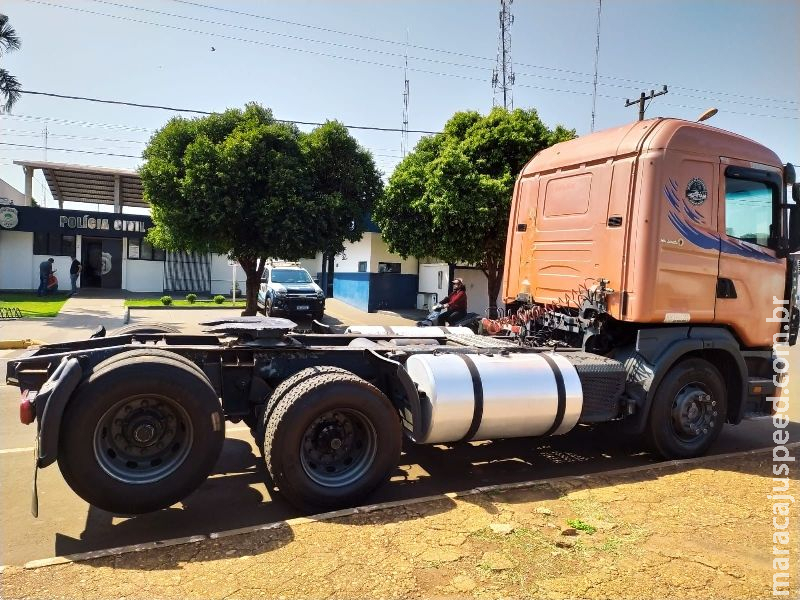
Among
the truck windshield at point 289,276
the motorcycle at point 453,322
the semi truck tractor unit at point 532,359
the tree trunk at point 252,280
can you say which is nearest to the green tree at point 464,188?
the truck windshield at point 289,276

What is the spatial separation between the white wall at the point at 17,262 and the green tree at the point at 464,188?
1873cm

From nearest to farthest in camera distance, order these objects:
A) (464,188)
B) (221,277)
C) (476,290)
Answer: (464,188) < (476,290) < (221,277)

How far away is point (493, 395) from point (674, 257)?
8.08ft

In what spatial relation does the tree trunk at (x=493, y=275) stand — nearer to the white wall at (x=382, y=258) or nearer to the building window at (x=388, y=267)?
the white wall at (x=382, y=258)

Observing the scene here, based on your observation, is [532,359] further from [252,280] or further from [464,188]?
[252,280]

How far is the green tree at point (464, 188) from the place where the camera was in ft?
51.4

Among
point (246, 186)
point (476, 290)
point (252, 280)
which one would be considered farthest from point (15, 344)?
point (476, 290)

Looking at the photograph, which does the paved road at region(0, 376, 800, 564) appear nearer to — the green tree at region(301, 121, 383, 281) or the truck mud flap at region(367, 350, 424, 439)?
Answer: the truck mud flap at region(367, 350, 424, 439)

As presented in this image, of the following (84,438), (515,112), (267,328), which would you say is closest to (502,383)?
A: (267,328)

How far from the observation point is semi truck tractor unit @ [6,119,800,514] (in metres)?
4.12

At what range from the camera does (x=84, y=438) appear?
3.87 metres

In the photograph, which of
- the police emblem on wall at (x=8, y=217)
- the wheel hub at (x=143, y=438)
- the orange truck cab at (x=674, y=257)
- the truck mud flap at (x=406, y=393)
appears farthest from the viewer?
the police emblem on wall at (x=8, y=217)

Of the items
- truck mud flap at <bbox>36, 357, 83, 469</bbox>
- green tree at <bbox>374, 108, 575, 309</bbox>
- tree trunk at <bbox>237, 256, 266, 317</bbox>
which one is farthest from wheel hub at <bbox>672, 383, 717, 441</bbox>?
tree trunk at <bbox>237, 256, 266, 317</bbox>

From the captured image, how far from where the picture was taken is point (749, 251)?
622cm
